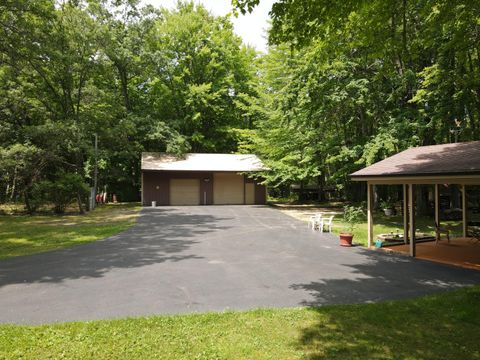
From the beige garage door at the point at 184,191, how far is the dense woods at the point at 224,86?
13.2 feet

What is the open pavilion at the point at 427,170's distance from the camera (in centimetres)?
887

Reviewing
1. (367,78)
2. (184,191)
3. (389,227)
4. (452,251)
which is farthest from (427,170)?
(184,191)

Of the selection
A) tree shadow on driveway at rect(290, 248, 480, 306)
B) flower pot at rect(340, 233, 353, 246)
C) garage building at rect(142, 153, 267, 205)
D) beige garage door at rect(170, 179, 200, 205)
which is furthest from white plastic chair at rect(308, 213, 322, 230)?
beige garage door at rect(170, 179, 200, 205)

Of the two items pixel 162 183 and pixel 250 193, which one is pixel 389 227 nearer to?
pixel 250 193

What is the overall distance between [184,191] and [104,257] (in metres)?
20.3

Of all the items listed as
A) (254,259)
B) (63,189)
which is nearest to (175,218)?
(63,189)

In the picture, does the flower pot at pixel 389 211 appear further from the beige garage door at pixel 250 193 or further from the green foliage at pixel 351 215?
the beige garage door at pixel 250 193

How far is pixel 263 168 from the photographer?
28719 millimetres

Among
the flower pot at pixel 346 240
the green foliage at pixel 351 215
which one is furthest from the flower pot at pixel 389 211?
the flower pot at pixel 346 240

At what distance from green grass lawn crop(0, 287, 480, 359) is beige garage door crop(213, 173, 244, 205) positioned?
25.2m

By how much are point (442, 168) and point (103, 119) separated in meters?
23.3

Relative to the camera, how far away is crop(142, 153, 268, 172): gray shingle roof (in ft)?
96.3

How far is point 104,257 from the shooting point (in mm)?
10156

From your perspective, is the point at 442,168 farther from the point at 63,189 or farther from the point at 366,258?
the point at 63,189
